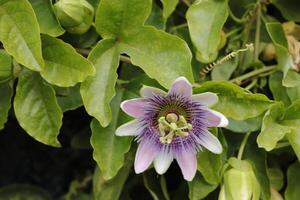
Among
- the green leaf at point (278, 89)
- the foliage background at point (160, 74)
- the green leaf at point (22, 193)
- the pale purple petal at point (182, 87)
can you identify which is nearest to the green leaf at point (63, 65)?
the foliage background at point (160, 74)

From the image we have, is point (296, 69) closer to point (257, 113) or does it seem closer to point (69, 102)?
point (257, 113)

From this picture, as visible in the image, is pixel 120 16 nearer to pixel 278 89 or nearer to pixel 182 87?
pixel 182 87

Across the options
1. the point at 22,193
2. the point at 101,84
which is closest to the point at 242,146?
the point at 101,84

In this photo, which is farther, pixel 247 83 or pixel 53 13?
pixel 247 83

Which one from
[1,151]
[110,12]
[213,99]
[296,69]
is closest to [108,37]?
[110,12]

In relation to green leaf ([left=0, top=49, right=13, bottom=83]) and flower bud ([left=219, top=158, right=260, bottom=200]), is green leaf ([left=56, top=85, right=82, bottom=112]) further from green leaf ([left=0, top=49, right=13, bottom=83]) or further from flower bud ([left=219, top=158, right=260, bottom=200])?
flower bud ([left=219, top=158, right=260, bottom=200])

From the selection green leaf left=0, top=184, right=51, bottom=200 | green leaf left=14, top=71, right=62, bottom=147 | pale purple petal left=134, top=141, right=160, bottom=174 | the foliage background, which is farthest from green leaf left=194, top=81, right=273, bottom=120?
green leaf left=0, top=184, right=51, bottom=200

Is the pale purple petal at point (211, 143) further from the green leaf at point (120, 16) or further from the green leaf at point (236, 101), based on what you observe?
the green leaf at point (120, 16)
